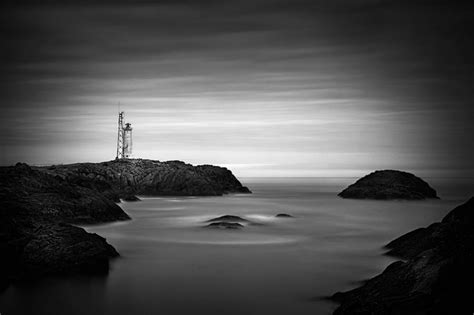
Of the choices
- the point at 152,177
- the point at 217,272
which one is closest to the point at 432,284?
the point at 217,272

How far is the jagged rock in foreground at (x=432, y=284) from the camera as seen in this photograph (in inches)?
306

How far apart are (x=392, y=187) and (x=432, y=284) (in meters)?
55.0

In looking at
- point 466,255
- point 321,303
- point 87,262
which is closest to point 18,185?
point 87,262

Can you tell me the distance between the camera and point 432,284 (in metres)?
8.27

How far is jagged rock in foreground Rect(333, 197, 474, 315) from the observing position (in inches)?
306

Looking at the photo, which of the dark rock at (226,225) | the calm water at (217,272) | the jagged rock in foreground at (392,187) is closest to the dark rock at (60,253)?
the calm water at (217,272)

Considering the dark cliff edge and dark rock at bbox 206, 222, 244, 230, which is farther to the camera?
dark rock at bbox 206, 222, 244, 230

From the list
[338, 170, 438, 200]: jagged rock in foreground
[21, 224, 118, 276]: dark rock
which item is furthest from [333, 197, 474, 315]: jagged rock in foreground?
[338, 170, 438, 200]: jagged rock in foreground

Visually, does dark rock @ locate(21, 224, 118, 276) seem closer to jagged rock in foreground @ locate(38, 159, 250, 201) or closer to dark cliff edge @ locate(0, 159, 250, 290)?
dark cliff edge @ locate(0, 159, 250, 290)

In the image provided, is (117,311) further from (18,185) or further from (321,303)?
(18,185)

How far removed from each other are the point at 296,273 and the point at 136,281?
611 cm

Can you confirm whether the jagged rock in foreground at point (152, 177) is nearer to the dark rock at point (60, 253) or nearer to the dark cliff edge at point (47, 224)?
the dark cliff edge at point (47, 224)

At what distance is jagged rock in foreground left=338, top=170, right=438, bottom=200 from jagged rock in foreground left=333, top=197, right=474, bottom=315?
168 ft

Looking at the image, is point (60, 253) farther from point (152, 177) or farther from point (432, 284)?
point (152, 177)
